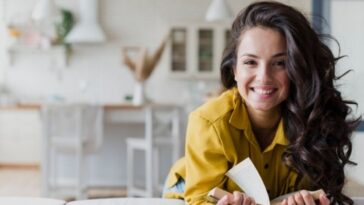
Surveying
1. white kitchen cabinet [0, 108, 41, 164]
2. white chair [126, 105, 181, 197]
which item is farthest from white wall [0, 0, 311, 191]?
white chair [126, 105, 181, 197]

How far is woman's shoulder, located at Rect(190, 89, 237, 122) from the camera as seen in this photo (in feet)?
3.81

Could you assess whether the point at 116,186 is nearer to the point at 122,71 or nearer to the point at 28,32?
the point at 122,71

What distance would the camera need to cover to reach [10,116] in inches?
241

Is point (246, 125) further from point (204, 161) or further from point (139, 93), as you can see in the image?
point (139, 93)

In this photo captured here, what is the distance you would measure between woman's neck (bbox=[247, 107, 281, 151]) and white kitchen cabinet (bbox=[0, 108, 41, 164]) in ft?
17.1

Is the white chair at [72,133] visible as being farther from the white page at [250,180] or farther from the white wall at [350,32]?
the white page at [250,180]

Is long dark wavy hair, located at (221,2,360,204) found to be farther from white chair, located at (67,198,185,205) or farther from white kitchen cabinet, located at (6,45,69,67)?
white kitchen cabinet, located at (6,45,69,67)

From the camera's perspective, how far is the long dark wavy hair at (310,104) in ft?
3.54

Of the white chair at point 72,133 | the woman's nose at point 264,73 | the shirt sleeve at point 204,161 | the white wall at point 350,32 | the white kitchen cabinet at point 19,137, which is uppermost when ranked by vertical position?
the white wall at point 350,32

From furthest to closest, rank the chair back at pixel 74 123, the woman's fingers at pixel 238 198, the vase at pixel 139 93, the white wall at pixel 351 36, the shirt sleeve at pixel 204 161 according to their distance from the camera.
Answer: the vase at pixel 139 93
the chair back at pixel 74 123
the white wall at pixel 351 36
the shirt sleeve at pixel 204 161
the woman's fingers at pixel 238 198

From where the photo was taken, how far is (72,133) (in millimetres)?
4016

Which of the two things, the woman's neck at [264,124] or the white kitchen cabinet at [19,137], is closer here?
the woman's neck at [264,124]

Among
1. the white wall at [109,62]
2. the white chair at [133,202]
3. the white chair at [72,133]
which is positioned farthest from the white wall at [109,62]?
the white chair at [133,202]

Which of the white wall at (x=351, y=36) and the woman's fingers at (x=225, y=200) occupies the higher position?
the white wall at (x=351, y=36)
